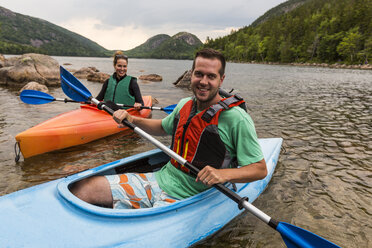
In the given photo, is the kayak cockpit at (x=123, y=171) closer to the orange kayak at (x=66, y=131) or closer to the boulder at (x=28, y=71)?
the orange kayak at (x=66, y=131)

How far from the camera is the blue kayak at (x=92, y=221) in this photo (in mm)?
1873

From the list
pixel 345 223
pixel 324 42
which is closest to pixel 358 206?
pixel 345 223

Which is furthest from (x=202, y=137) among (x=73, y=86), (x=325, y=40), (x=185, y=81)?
(x=325, y=40)

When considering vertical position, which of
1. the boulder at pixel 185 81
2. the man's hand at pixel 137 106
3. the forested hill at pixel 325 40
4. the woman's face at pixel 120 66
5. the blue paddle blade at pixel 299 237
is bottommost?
the boulder at pixel 185 81

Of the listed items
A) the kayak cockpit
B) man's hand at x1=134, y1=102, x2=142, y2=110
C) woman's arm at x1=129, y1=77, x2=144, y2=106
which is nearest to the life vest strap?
the kayak cockpit

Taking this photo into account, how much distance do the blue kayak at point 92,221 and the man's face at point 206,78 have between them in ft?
3.46

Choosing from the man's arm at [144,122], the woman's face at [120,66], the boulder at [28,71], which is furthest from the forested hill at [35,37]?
the man's arm at [144,122]

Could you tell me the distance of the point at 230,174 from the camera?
80.3 inches

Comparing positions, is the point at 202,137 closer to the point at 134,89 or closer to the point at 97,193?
the point at 97,193

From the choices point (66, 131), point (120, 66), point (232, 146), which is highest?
point (120, 66)

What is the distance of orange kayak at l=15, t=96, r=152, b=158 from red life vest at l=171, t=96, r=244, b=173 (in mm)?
3463

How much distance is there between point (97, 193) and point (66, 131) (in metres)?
3.08

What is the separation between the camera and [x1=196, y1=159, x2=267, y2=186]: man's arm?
2.00 metres

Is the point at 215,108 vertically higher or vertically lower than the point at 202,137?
higher
